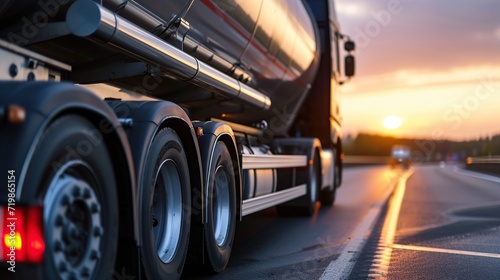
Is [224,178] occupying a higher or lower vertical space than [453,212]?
higher

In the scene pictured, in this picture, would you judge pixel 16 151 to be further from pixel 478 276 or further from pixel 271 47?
pixel 271 47

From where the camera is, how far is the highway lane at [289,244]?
5605mm

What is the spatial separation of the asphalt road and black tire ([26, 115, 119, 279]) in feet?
6.95

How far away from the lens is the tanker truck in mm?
2639

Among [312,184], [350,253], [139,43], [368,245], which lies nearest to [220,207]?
[350,253]

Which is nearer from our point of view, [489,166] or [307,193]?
[307,193]

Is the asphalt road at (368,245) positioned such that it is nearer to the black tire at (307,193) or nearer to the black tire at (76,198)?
the black tire at (307,193)

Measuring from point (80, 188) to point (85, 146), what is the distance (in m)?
0.25

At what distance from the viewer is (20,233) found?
2551mm

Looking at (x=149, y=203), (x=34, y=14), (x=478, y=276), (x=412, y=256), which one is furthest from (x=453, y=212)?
(x=34, y=14)

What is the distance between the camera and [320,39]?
11914mm

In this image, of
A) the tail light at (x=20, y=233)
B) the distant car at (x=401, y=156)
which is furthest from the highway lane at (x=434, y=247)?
the distant car at (x=401, y=156)

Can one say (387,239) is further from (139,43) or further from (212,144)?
(139,43)

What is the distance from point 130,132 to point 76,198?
95 cm
